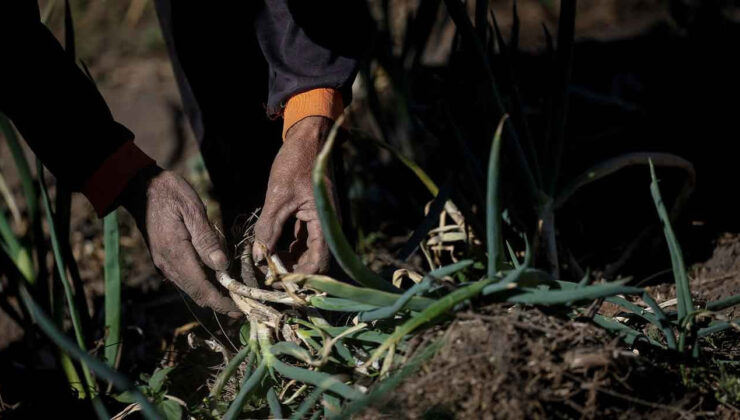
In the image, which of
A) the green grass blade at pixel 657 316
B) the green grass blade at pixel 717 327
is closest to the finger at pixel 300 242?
the green grass blade at pixel 657 316

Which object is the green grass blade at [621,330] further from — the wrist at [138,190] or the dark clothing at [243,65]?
the wrist at [138,190]

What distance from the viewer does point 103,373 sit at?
78cm

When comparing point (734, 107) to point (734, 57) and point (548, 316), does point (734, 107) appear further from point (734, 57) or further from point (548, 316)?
point (548, 316)

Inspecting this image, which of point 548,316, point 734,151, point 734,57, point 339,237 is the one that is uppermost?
point 339,237

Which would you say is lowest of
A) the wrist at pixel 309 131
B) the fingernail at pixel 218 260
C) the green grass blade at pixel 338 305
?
the green grass blade at pixel 338 305

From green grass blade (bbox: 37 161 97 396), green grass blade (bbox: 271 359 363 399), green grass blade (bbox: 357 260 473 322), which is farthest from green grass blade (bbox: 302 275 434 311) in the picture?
green grass blade (bbox: 37 161 97 396)

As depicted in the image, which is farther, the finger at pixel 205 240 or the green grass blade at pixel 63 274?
the green grass blade at pixel 63 274

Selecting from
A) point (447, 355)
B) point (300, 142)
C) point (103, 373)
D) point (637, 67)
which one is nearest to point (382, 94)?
point (637, 67)

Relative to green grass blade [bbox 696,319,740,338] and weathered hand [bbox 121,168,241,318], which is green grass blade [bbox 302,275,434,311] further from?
green grass blade [bbox 696,319,740,338]

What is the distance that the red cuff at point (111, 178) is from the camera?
115 centimetres

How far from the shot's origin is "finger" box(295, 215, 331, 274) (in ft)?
3.66

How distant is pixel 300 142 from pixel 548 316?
0.48 metres

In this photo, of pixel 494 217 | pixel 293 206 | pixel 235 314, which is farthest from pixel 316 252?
pixel 494 217

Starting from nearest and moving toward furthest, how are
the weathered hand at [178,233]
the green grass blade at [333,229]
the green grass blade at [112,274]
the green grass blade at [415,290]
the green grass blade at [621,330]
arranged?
the green grass blade at [333,229] < the green grass blade at [415,290] < the green grass blade at [621,330] < the weathered hand at [178,233] < the green grass blade at [112,274]
